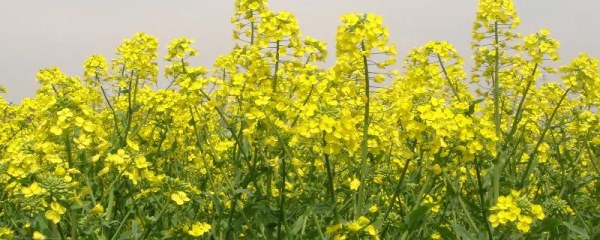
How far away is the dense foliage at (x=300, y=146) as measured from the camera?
3.18 meters

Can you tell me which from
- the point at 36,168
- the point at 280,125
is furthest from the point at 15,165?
the point at 280,125

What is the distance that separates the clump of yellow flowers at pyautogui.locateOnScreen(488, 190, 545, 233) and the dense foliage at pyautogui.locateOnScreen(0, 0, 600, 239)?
1cm

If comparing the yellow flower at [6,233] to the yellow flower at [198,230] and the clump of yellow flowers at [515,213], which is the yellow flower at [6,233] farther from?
the clump of yellow flowers at [515,213]

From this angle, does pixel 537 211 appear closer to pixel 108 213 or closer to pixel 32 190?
pixel 108 213

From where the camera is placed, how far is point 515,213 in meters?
3.47

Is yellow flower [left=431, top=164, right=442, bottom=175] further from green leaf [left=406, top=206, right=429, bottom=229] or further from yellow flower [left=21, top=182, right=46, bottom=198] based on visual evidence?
yellow flower [left=21, top=182, right=46, bottom=198]

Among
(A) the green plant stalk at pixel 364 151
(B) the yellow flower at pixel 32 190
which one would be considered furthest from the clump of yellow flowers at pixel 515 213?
(B) the yellow flower at pixel 32 190

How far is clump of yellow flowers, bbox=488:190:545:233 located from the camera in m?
3.47

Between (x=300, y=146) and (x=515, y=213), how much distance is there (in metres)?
1.31

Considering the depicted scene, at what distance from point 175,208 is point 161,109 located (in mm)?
674

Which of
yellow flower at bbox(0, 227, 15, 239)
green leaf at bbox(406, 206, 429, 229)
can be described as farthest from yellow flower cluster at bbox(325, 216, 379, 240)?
yellow flower at bbox(0, 227, 15, 239)

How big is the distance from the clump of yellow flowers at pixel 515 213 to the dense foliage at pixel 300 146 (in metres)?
0.01

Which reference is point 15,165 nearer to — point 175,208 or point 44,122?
point 44,122

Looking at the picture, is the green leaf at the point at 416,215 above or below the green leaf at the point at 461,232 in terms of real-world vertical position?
above
